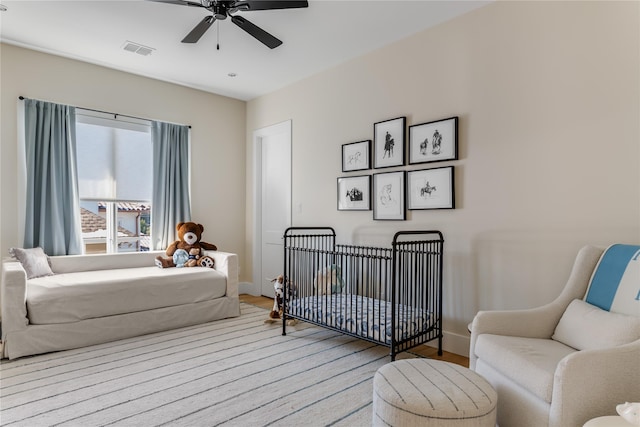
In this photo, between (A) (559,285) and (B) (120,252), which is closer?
(A) (559,285)

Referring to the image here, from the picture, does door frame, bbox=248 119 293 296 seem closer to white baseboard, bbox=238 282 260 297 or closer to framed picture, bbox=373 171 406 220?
white baseboard, bbox=238 282 260 297

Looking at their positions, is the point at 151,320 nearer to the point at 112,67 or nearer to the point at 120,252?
the point at 120,252

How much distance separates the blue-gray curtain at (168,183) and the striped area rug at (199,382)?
1442 millimetres

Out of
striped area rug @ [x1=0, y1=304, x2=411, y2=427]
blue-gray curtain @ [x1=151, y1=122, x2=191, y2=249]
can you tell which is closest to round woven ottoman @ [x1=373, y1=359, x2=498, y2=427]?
striped area rug @ [x1=0, y1=304, x2=411, y2=427]

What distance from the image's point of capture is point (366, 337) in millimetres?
2621

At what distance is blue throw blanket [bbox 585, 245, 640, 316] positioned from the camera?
1.73 meters

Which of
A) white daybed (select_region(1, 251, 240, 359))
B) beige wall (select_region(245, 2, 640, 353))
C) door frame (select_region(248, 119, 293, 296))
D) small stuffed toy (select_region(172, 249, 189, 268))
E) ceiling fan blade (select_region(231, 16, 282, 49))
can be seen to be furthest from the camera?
door frame (select_region(248, 119, 293, 296))

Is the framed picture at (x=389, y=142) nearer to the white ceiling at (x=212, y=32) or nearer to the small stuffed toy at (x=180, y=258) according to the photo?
the white ceiling at (x=212, y=32)

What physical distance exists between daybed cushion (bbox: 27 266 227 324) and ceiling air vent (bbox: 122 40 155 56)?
215 cm

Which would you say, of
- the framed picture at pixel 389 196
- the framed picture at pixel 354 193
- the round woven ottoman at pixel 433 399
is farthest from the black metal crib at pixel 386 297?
the round woven ottoman at pixel 433 399

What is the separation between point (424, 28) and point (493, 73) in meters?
0.76

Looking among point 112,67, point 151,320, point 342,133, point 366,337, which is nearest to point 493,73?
point 342,133

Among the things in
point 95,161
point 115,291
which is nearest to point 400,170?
point 115,291

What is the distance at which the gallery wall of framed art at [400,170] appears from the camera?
290 centimetres
